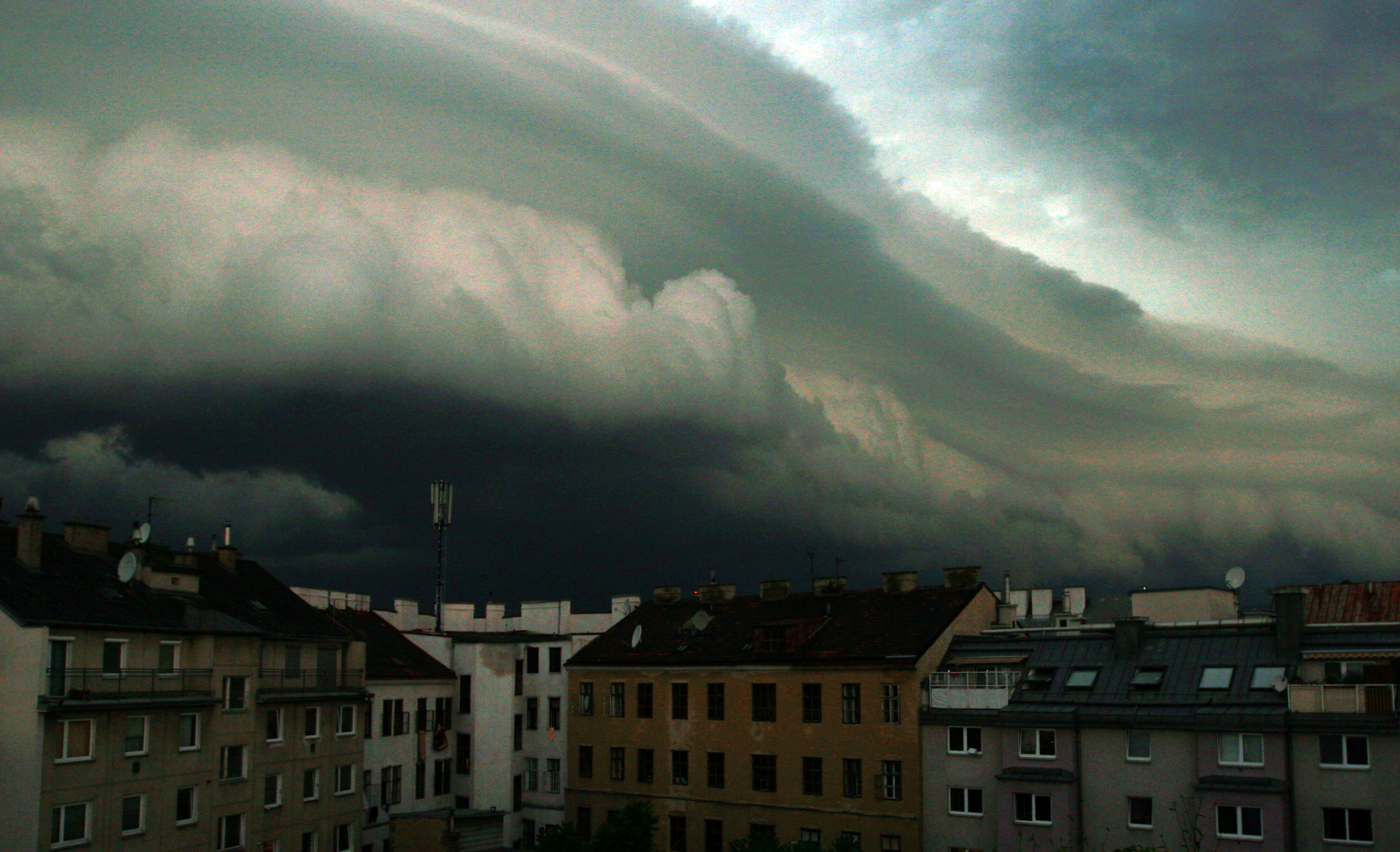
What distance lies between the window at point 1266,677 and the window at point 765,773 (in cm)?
2514

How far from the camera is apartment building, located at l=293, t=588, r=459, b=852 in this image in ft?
235

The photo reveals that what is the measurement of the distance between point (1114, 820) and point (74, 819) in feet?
143

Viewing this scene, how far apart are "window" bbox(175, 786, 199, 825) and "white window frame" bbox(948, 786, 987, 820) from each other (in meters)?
35.0

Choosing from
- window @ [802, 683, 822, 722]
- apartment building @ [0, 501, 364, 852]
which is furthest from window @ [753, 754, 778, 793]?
apartment building @ [0, 501, 364, 852]

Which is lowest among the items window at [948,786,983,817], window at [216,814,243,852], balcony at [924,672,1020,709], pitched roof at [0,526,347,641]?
window at [216,814,243,852]

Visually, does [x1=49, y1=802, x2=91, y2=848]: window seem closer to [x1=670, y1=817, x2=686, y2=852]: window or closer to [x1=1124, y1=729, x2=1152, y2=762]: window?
[x1=670, y1=817, x2=686, y2=852]: window

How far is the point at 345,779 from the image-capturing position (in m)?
65.5

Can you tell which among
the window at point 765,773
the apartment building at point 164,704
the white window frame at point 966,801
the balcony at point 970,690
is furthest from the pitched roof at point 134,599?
the white window frame at point 966,801

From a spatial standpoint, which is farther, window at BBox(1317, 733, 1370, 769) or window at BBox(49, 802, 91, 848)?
window at BBox(1317, 733, 1370, 769)

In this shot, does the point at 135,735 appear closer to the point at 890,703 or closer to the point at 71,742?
the point at 71,742

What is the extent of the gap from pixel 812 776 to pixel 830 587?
13240 millimetres

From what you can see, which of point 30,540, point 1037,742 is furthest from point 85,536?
point 1037,742

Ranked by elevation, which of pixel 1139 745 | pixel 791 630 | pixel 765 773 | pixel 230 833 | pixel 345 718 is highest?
pixel 791 630

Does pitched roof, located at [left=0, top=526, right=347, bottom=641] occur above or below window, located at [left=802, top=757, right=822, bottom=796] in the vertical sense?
above
